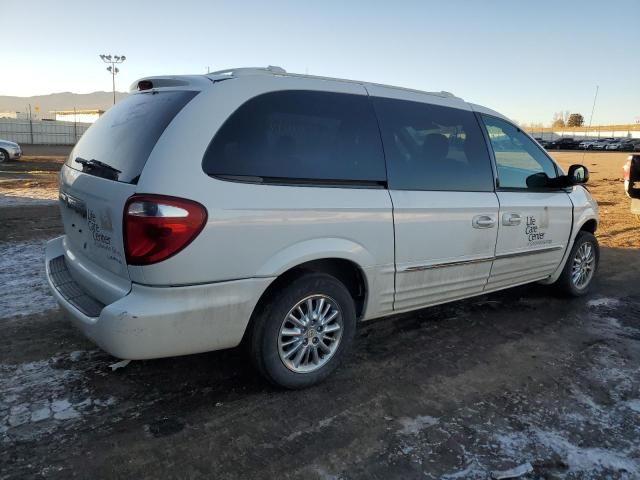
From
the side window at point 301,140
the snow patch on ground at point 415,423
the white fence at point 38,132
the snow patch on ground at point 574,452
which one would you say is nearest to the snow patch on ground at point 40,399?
the side window at point 301,140

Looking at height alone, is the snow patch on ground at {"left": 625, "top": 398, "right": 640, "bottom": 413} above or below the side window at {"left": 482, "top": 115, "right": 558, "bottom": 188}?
below

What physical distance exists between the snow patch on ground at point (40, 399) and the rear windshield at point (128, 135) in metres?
1.31

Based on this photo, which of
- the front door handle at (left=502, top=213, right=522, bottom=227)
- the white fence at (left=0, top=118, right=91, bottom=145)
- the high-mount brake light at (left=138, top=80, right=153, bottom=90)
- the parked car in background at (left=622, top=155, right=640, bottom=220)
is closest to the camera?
the high-mount brake light at (left=138, top=80, right=153, bottom=90)

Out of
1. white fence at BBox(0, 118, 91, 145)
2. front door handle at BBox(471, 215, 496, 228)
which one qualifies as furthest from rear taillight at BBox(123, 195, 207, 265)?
white fence at BBox(0, 118, 91, 145)

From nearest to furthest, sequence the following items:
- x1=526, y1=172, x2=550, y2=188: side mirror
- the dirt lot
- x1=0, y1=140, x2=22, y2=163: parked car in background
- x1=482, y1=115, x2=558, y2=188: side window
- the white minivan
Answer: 1. the dirt lot
2. the white minivan
3. x1=482, y1=115, x2=558, y2=188: side window
4. x1=526, y1=172, x2=550, y2=188: side mirror
5. x1=0, y1=140, x2=22, y2=163: parked car in background

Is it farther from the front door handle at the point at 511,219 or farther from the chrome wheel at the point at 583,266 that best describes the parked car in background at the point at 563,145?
the front door handle at the point at 511,219

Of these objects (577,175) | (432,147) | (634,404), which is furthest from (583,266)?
(432,147)

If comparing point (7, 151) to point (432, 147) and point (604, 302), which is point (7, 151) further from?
point (604, 302)

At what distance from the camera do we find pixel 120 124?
3.22 metres

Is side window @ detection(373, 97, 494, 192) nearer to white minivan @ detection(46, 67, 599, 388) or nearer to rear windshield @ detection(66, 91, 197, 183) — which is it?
white minivan @ detection(46, 67, 599, 388)

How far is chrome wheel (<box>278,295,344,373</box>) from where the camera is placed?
10.4 ft

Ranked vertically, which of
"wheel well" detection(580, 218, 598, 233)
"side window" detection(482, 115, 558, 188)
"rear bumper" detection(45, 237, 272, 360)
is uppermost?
"side window" detection(482, 115, 558, 188)

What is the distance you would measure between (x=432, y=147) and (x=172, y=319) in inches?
89.2

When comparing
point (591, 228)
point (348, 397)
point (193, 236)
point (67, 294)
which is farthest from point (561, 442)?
point (591, 228)
